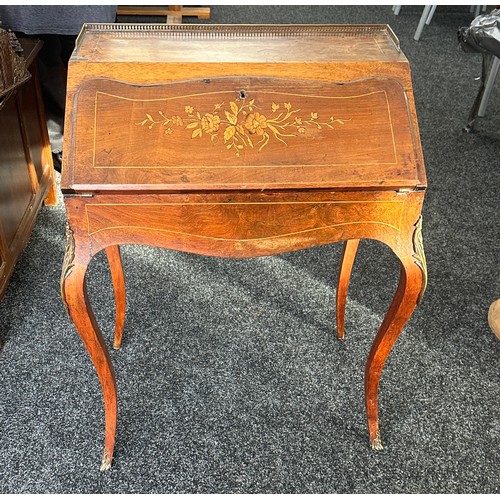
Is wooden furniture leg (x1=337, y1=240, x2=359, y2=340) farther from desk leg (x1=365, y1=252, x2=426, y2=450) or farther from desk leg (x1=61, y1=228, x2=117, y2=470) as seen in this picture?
desk leg (x1=61, y1=228, x2=117, y2=470)

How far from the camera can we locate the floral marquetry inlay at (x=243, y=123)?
134cm

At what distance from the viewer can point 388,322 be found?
A: 154 cm

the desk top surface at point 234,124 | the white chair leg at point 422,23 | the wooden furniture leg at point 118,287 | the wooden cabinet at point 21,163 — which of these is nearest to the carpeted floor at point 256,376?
the wooden furniture leg at point 118,287

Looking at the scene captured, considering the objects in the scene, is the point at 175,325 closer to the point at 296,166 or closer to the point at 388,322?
the point at 388,322

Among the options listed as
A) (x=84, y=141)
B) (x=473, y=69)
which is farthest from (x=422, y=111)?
(x=84, y=141)

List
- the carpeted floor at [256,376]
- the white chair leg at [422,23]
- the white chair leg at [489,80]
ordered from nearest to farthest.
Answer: the carpeted floor at [256,376] < the white chair leg at [489,80] < the white chair leg at [422,23]

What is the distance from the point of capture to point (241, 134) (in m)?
1.35

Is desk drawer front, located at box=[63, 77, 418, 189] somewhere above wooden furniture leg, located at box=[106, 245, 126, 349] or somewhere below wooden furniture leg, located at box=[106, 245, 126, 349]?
above

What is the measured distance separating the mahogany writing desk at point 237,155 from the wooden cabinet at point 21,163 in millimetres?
741

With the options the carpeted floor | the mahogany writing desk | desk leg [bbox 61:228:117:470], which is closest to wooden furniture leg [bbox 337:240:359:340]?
the carpeted floor

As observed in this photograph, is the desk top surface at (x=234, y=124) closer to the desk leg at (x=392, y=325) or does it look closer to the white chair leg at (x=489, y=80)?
the desk leg at (x=392, y=325)

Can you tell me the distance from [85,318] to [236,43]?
712mm

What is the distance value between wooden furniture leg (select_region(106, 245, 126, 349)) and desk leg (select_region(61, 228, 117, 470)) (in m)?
0.39

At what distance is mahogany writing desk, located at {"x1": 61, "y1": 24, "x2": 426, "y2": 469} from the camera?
1305 millimetres
